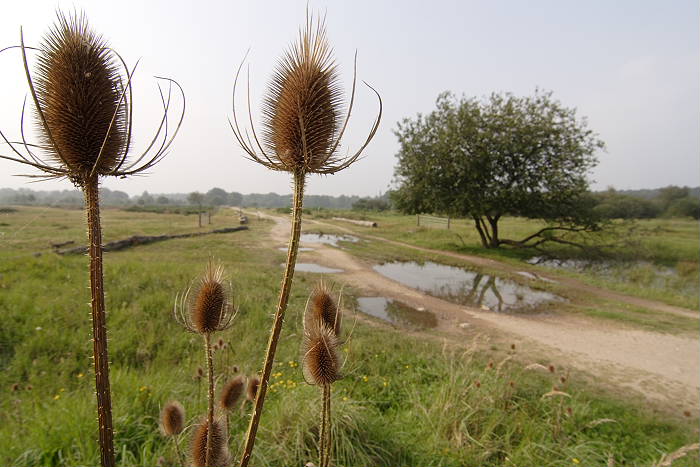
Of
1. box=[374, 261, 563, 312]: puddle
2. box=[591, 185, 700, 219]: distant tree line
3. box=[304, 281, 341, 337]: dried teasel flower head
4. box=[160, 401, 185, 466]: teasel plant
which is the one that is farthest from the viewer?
box=[591, 185, 700, 219]: distant tree line

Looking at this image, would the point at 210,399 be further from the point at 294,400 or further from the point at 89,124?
the point at 294,400

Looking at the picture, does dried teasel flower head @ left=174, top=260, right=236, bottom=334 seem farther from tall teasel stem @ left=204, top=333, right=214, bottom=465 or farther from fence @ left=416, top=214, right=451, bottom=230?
fence @ left=416, top=214, right=451, bottom=230

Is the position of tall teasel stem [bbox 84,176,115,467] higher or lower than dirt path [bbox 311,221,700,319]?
higher

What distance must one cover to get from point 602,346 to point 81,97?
1067 centimetres

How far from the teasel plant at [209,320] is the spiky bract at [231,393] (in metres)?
0.35

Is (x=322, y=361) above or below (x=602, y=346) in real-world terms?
above

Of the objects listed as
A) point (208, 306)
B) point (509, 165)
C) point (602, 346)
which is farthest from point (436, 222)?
point (208, 306)

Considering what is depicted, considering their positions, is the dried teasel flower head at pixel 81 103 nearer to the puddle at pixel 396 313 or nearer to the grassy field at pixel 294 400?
the grassy field at pixel 294 400

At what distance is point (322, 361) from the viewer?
4.40 feet

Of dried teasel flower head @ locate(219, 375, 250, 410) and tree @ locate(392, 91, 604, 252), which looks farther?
tree @ locate(392, 91, 604, 252)

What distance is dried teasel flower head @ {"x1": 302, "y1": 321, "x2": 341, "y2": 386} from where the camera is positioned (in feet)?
4.38

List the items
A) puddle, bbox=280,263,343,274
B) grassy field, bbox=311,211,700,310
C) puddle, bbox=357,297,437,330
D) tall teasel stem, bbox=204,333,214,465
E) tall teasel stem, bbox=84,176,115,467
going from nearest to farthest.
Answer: tall teasel stem, bbox=84,176,115,467, tall teasel stem, bbox=204,333,214,465, puddle, bbox=357,297,437,330, grassy field, bbox=311,211,700,310, puddle, bbox=280,263,343,274

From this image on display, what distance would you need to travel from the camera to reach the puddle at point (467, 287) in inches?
480

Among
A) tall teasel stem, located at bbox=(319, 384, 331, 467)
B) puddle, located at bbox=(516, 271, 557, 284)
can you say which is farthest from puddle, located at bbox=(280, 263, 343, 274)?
tall teasel stem, located at bbox=(319, 384, 331, 467)
